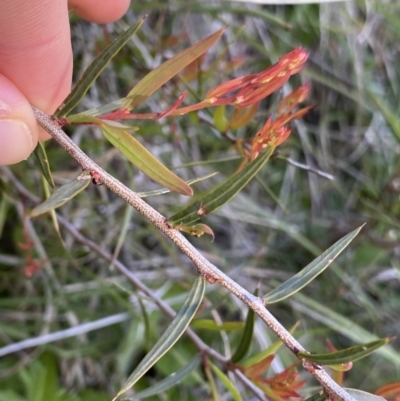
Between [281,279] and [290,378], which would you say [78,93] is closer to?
[290,378]

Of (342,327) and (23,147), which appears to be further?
(342,327)

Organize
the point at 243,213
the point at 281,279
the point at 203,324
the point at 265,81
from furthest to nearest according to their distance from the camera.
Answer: the point at 281,279, the point at 243,213, the point at 203,324, the point at 265,81

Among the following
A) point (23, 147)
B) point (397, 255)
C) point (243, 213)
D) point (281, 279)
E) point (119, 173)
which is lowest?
point (397, 255)

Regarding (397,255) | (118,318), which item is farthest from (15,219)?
(397,255)

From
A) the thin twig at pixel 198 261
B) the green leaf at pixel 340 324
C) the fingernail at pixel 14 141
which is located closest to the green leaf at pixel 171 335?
the thin twig at pixel 198 261

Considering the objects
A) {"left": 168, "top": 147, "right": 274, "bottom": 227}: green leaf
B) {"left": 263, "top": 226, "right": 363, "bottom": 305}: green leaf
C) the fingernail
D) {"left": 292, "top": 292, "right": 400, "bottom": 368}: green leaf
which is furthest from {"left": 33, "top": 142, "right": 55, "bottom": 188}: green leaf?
{"left": 292, "top": 292, "right": 400, "bottom": 368}: green leaf
